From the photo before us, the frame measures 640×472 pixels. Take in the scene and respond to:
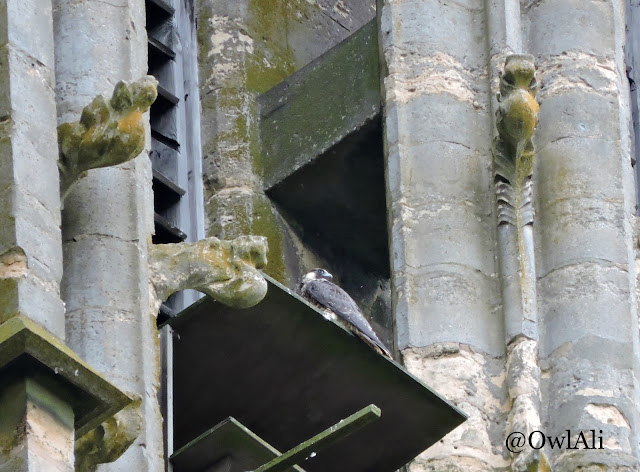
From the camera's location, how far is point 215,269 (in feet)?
39.5

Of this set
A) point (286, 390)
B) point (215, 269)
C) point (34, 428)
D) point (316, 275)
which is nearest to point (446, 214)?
point (316, 275)

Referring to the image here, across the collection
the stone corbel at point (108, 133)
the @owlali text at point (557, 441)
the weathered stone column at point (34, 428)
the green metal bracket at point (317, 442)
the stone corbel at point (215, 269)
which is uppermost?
the stone corbel at point (108, 133)

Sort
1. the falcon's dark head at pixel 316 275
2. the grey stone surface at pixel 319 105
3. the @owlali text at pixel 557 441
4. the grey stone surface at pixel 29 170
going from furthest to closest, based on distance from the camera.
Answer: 1. the grey stone surface at pixel 319 105
2. the falcon's dark head at pixel 316 275
3. the @owlali text at pixel 557 441
4. the grey stone surface at pixel 29 170

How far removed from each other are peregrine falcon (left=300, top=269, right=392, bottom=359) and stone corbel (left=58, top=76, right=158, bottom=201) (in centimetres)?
136

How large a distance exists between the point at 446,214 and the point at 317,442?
268 centimetres

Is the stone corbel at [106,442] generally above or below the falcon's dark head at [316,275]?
below

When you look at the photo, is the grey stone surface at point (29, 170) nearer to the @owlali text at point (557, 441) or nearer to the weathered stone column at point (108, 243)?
the weathered stone column at point (108, 243)

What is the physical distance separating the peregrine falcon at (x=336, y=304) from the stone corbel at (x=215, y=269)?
0.85m

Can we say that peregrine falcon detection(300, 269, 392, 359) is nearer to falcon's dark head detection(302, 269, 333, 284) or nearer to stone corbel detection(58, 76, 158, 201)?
falcon's dark head detection(302, 269, 333, 284)

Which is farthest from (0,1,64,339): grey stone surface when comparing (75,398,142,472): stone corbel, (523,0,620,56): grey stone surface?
(523,0,620,56): grey stone surface

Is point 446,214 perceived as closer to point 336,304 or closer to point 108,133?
point 336,304

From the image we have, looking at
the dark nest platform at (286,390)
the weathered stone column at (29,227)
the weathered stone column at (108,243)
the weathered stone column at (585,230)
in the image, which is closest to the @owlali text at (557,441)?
the weathered stone column at (585,230)

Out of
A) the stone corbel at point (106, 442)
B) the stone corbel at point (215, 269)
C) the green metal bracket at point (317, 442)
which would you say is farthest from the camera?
the stone corbel at point (215, 269)

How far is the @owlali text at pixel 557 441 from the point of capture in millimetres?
13422
